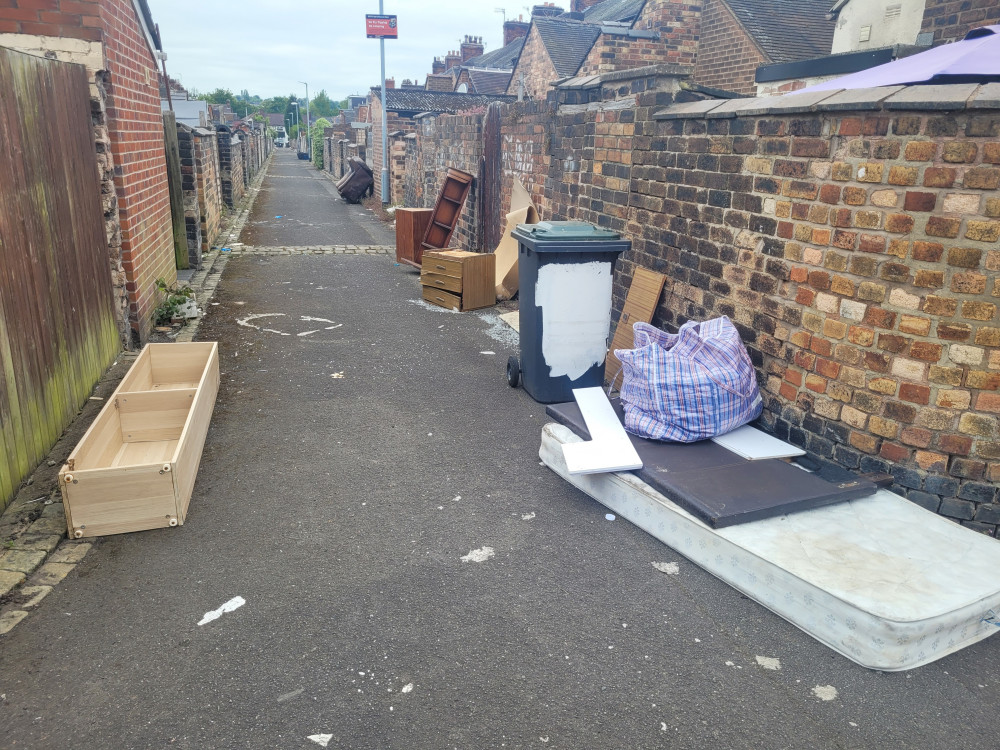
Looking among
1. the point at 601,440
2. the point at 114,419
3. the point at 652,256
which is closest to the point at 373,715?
the point at 601,440

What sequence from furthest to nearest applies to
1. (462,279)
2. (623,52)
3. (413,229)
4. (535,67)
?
1. (535,67)
2. (623,52)
3. (413,229)
4. (462,279)

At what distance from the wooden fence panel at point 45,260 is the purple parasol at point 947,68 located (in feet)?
15.9

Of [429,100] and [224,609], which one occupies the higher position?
[429,100]

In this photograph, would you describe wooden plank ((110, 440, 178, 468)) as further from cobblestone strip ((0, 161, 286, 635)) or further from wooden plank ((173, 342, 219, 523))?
cobblestone strip ((0, 161, 286, 635))

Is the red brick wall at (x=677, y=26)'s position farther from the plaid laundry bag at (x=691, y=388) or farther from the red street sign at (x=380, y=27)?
the plaid laundry bag at (x=691, y=388)

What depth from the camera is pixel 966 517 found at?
361 cm

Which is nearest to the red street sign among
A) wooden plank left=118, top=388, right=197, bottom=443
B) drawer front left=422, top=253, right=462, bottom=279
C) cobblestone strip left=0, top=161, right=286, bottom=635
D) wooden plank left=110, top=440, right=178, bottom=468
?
drawer front left=422, top=253, right=462, bottom=279

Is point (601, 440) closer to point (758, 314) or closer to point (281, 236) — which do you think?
point (758, 314)

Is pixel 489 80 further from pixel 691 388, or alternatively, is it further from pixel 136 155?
pixel 691 388

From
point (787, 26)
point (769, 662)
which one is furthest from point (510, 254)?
point (787, 26)

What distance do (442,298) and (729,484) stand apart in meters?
5.90

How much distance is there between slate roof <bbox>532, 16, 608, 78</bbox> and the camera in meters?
22.3

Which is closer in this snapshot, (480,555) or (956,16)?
(480,555)

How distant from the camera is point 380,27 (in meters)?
22.2
